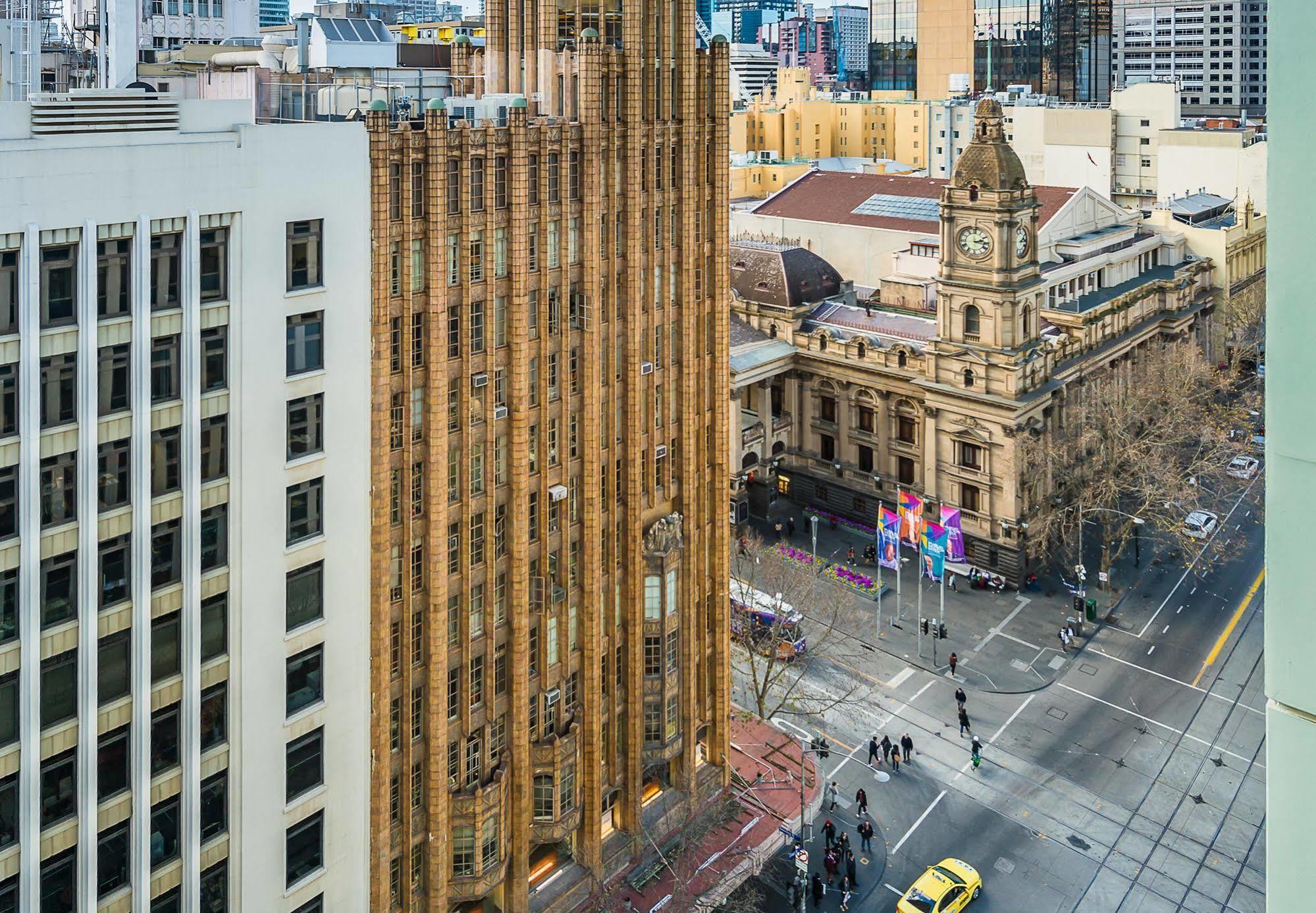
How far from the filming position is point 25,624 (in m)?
32.6

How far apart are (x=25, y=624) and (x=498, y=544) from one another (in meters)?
18.7

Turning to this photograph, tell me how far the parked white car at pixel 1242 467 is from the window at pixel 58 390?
9887cm

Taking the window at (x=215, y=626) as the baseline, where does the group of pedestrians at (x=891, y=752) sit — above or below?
below


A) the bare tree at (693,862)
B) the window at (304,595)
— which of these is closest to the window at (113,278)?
the window at (304,595)

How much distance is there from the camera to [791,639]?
247 ft

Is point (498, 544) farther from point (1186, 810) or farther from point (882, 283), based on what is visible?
point (882, 283)

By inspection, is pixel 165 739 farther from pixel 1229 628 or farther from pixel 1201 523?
pixel 1201 523

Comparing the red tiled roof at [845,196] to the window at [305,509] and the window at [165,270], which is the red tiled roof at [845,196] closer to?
the window at [305,509]

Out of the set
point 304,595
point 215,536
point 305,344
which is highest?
point 305,344

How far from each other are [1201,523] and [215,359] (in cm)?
8140

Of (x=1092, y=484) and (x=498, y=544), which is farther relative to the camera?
(x=1092, y=484)

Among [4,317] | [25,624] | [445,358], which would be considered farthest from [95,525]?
[445,358]

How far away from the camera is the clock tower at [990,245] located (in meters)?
88.1

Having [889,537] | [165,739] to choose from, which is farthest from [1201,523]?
[165,739]
